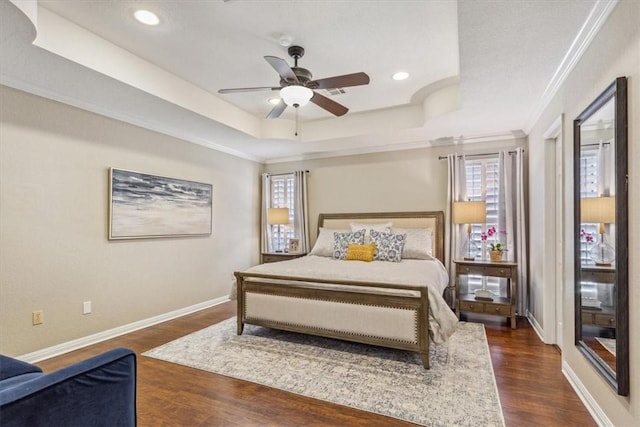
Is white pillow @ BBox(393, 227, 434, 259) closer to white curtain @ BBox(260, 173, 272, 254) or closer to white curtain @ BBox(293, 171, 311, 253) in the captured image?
white curtain @ BBox(293, 171, 311, 253)

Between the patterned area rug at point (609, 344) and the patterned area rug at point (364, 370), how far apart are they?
775 mm

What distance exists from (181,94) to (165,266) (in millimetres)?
2281

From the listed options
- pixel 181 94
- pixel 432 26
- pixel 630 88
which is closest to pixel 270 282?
pixel 181 94

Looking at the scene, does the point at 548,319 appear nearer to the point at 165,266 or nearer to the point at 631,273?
the point at 631,273

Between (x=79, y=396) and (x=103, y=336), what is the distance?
116 inches

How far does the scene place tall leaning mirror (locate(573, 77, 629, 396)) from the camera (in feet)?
5.60

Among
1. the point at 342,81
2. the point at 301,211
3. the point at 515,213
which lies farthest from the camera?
the point at 301,211

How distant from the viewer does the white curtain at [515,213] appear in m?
4.34

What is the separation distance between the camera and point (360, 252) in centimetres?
429

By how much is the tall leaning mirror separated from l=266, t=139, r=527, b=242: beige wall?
2.60 m

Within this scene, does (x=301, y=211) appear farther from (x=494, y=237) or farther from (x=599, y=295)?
(x=599, y=295)

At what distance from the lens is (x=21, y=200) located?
9.75 ft

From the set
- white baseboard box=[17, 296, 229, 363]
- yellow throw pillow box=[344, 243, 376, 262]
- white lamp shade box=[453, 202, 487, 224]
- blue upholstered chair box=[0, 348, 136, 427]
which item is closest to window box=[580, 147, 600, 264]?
white lamp shade box=[453, 202, 487, 224]

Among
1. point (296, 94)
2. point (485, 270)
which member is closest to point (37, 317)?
point (296, 94)
